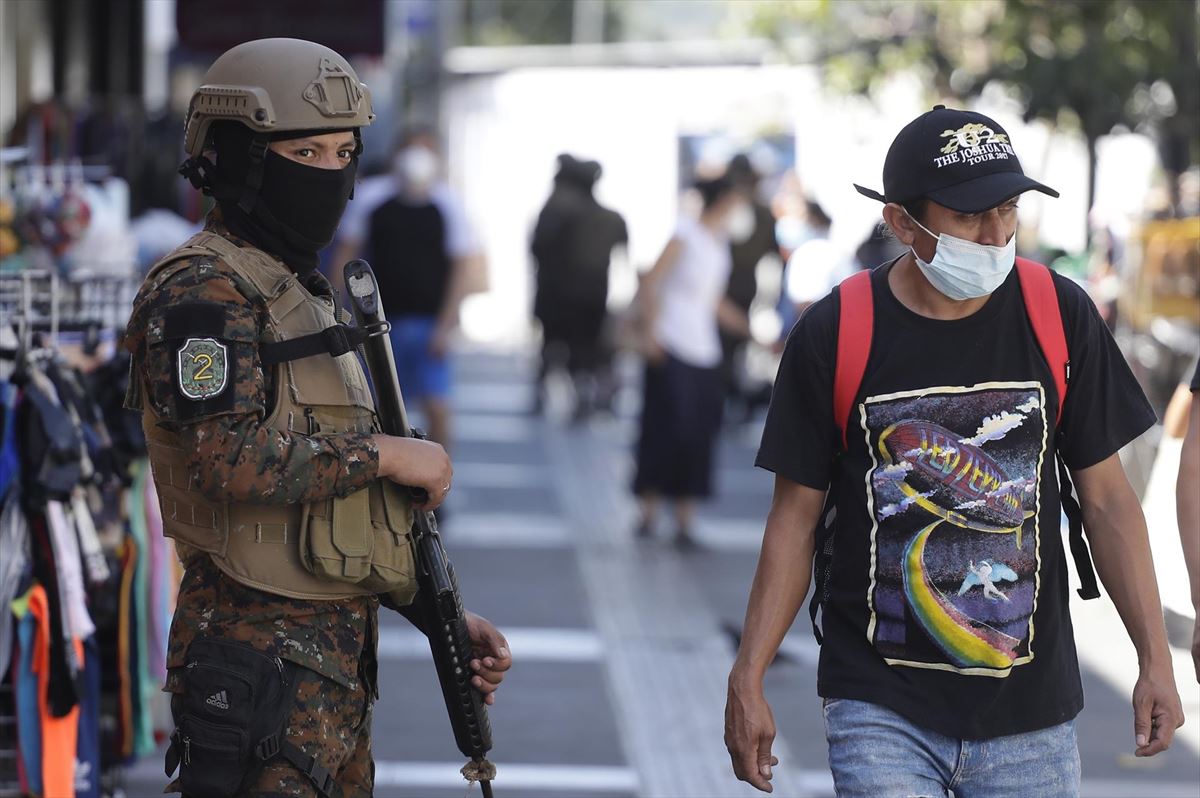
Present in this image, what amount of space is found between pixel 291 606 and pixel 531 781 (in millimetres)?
2939

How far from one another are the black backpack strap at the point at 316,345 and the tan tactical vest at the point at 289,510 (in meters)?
0.02

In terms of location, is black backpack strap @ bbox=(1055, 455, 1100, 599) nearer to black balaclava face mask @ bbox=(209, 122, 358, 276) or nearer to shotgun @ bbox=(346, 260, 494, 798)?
shotgun @ bbox=(346, 260, 494, 798)

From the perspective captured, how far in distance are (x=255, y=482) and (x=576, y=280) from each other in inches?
502

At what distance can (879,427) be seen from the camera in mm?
3342

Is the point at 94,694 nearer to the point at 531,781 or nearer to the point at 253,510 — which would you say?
the point at 531,781

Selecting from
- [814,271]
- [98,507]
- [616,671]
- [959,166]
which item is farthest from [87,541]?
[814,271]

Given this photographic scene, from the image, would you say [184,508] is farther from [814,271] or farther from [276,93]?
[814,271]

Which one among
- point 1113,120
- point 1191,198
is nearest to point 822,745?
point 1113,120

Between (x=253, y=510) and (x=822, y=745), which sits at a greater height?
(x=253, y=510)

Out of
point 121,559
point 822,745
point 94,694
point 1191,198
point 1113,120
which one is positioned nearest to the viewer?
point 94,694

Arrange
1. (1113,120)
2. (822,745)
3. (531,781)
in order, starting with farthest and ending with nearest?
(1113,120) → (822,745) → (531,781)

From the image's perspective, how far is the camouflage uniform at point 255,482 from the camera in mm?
3061

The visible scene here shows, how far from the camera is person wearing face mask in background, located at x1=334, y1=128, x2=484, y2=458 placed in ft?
33.6

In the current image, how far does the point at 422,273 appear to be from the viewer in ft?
33.6
